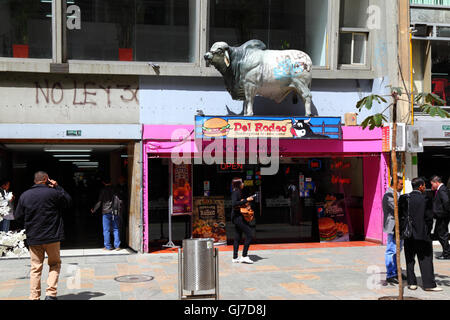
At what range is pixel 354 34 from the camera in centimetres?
1492

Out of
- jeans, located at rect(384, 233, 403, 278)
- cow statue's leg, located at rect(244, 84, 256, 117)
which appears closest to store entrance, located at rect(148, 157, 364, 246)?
cow statue's leg, located at rect(244, 84, 256, 117)

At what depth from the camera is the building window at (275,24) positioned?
46.3 feet

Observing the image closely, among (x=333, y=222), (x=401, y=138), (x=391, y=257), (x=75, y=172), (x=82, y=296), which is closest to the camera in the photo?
(x=82, y=296)

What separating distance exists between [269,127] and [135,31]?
4.15 meters

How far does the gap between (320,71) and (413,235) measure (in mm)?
6570

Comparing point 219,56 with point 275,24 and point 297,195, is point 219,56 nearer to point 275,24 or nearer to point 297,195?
point 275,24

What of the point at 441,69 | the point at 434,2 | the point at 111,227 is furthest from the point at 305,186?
the point at 434,2

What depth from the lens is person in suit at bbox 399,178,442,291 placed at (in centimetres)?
863

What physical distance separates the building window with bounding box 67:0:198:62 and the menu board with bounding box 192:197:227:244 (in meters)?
3.74

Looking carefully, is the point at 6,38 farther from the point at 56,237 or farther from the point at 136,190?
the point at 56,237

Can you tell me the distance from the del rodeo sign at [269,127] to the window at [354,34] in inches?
87.6

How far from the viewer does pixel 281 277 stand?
10086 mm

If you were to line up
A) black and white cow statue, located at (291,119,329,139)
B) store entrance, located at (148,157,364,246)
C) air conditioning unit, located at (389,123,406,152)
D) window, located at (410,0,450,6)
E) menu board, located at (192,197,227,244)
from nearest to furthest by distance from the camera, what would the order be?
black and white cow statue, located at (291,119,329,139)
air conditioning unit, located at (389,123,406,152)
menu board, located at (192,197,227,244)
store entrance, located at (148,157,364,246)
window, located at (410,0,450,6)

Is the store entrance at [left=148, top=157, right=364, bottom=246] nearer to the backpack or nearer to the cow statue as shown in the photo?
the backpack
